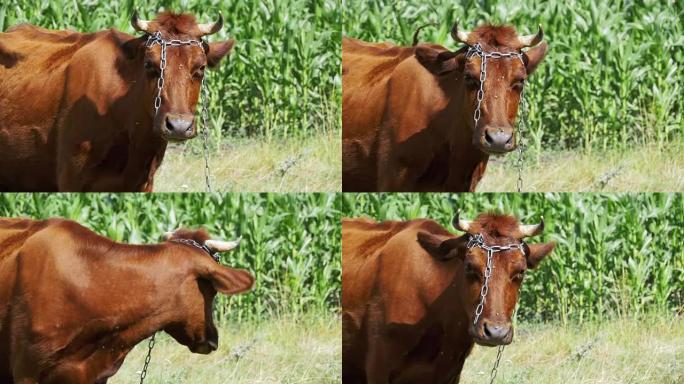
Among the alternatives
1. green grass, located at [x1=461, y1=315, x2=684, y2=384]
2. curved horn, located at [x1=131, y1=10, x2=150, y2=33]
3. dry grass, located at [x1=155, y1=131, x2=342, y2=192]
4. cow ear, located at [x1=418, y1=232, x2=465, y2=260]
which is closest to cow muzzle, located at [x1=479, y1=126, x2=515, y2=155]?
cow ear, located at [x1=418, y1=232, x2=465, y2=260]

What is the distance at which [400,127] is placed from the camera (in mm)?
11953

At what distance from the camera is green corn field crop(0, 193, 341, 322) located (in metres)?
12.7

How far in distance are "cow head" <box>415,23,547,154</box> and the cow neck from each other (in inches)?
2.2

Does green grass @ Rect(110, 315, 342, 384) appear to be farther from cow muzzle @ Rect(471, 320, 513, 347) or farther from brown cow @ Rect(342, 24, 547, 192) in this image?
cow muzzle @ Rect(471, 320, 513, 347)

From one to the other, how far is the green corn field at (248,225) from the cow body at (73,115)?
0.45m

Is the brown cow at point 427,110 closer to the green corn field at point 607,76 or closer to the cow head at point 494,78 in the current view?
the cow head at point 494,78

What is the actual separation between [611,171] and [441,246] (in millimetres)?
2660

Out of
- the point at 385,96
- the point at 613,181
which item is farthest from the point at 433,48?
the point at 613,181

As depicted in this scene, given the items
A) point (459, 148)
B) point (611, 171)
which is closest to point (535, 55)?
point (459, 148)

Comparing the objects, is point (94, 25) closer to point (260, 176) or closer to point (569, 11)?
point (260, 176)

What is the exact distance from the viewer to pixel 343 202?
12.5 metres

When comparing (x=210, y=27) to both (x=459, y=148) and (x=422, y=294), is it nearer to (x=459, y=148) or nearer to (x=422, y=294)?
(x=459, y=148)

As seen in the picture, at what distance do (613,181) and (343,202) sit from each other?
2.26m

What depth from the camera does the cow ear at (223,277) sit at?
10516mm
